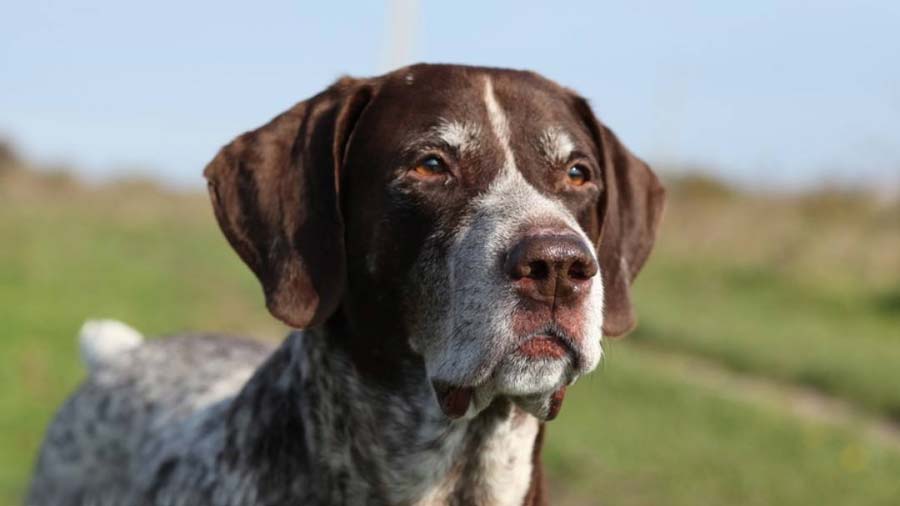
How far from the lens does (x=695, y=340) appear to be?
13.2 m

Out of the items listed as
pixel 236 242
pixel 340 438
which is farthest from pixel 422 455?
pixel 236 242

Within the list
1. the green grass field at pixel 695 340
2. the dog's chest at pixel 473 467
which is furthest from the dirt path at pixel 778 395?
the dog's chest at pixel 473 467

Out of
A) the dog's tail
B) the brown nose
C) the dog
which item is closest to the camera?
the brown nose

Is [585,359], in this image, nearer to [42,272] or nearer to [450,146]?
[450,146]

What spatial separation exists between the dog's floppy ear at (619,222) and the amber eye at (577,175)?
0.60 feet

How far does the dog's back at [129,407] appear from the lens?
4.86 metres

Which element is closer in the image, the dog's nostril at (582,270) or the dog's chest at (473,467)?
the dog's nostril at (582,270)

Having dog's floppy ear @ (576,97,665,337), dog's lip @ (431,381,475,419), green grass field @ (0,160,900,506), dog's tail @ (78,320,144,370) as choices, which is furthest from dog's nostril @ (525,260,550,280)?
dog's tail @ (78,320,144,370)

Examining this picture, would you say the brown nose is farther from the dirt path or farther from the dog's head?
the dirt path

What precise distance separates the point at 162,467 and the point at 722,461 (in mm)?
4998

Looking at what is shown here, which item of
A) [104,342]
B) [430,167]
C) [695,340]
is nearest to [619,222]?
[430,167]

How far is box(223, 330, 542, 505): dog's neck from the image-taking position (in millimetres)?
3734

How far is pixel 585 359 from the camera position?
10.9ft

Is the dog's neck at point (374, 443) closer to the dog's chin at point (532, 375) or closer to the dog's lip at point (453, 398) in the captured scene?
the dog's lip at point (453, 398)
